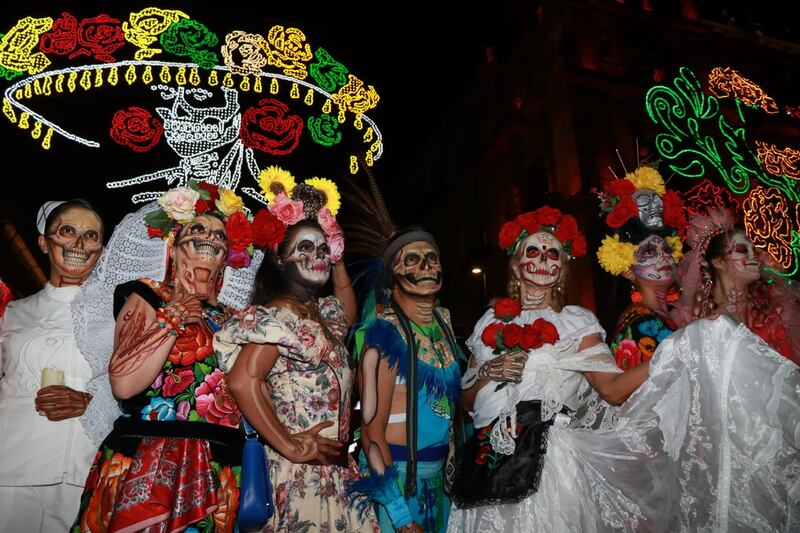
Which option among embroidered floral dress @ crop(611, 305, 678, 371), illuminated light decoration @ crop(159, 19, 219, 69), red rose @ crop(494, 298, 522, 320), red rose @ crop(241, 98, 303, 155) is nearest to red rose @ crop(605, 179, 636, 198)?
embroidered floral dress @ crop(611, 305, 678, 371)

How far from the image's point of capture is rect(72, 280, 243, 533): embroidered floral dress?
290 centimetres

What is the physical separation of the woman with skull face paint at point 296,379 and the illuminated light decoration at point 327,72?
15.7 feet

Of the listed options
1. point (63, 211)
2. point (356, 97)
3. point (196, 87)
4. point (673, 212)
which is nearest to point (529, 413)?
point (673, 212)

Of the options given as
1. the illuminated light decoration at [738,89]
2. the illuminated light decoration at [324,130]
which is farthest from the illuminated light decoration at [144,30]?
the illuminated light decoration at [738,89]

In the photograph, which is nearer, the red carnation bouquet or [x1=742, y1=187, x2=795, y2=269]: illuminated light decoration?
the red carnation bouquet

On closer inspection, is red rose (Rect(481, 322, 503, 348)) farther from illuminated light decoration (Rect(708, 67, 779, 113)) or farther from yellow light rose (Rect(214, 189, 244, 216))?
illuminated light decoration (Rect(708, 67, 779, 113))

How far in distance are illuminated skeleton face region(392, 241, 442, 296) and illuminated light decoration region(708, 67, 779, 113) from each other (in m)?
12.7

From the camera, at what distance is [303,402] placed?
3295 mm

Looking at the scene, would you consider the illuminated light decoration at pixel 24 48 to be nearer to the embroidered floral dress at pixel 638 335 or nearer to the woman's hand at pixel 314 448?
the woman's hand at pixel 314 448

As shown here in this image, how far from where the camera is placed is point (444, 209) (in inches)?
1011

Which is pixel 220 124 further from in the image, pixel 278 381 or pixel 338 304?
pixel 278 381

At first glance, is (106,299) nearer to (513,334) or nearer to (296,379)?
(296,379)

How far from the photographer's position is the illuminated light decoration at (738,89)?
1418 cm

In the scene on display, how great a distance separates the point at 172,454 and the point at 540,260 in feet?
8.18
